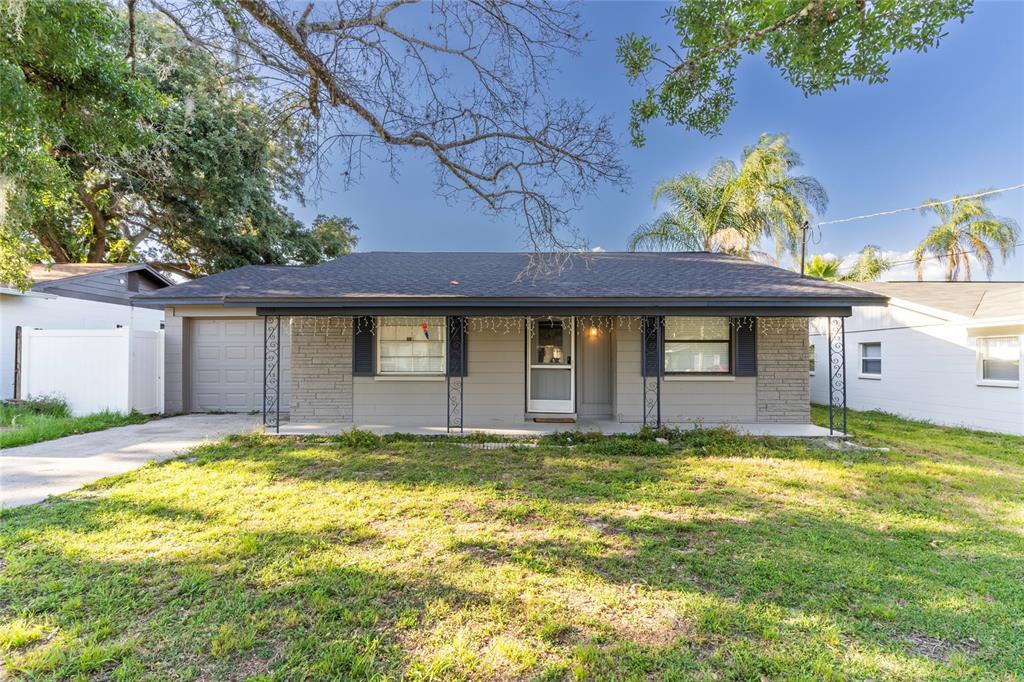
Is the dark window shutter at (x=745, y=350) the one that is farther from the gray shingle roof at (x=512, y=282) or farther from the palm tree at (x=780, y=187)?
the palm tree at (x=780, y=187)

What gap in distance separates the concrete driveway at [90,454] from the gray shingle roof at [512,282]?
7.51 ft

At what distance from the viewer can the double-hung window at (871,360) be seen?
10.5 metres

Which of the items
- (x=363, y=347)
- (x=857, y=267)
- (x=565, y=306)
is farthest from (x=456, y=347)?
(x=857, y=267)

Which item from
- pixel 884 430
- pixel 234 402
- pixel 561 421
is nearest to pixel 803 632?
pixel 561 421

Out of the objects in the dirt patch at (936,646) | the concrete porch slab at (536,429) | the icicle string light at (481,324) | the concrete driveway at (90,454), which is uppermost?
the icicle string light at (481,324)

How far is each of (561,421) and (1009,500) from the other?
17.9 feet

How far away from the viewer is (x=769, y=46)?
3.17m

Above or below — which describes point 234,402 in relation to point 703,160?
below

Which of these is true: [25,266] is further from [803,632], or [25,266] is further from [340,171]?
[803,632]

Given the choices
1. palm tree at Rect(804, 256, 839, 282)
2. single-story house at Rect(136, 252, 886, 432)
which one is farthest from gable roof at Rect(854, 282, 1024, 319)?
palm tree at Rect(804, 256, 839, 282)

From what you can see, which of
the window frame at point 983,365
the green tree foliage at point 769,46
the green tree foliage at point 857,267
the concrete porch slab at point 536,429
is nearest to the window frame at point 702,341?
the concrete porch slab at point 536,429

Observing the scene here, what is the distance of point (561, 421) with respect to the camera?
25.3 ft

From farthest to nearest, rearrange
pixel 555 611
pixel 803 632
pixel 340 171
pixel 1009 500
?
pixel 340 171 → pixel 1009 500 → pixel 555 611 → pixel 803 632

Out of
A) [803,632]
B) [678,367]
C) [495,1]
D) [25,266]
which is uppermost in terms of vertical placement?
[495,1]
